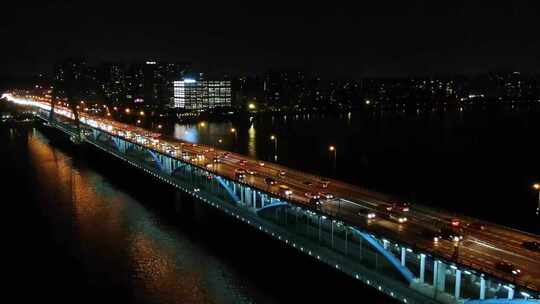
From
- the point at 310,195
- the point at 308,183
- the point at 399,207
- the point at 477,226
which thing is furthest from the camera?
the point at 308,183

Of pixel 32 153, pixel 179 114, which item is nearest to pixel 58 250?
pixel 32 153

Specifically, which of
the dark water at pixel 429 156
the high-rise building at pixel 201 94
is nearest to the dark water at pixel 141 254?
the dark water at pixel 429 156

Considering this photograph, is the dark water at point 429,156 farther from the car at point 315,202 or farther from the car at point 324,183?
the car at point 315,202

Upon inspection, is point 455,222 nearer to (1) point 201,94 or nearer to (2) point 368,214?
(2) point 368,214

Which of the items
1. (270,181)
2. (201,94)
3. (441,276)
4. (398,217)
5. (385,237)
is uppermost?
(201,94)

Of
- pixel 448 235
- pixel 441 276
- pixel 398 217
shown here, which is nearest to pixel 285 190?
pixel 398 217

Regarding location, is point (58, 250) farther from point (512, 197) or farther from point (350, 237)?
point (512, 197)

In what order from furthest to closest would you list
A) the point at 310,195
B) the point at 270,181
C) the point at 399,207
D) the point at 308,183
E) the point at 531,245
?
the point at 308,183
the point at 270,181
the point at 310,195
the point at 399,207
the point at 531,245
